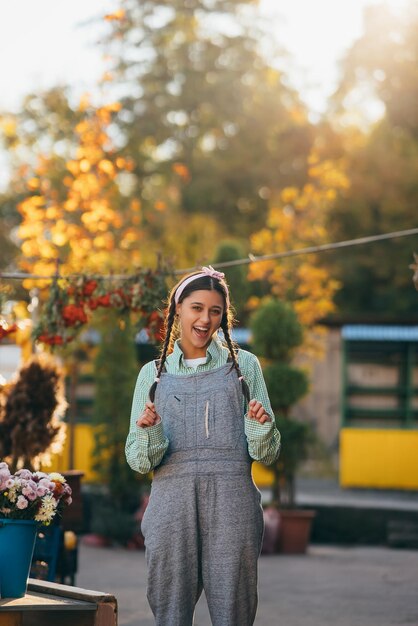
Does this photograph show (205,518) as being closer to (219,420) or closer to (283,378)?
(219,420)

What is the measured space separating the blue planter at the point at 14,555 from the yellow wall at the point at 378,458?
1555 cm

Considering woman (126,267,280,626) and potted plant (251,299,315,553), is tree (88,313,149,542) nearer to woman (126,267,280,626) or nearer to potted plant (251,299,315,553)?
potted plant (251,299,315,553)

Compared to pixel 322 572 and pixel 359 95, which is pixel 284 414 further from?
pixel 359 95

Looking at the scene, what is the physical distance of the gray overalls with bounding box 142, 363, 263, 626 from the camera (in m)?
4.37

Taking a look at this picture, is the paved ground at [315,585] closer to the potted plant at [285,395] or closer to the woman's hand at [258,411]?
the potted plant at [285,395]

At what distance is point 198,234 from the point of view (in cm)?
2981

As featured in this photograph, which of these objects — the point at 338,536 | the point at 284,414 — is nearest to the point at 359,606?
the point at 284,414

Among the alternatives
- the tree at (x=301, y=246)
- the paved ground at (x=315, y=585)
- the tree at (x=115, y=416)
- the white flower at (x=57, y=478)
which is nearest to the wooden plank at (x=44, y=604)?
the white flower at (x=57, y=478)

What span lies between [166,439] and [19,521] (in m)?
1.27

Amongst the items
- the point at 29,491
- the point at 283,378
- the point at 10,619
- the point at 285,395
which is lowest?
the point at 10,619

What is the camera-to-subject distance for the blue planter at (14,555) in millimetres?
5297

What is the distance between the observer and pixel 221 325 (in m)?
4.73

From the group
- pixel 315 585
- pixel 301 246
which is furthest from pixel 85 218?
pixel 315 585

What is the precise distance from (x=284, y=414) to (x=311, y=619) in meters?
5.95
